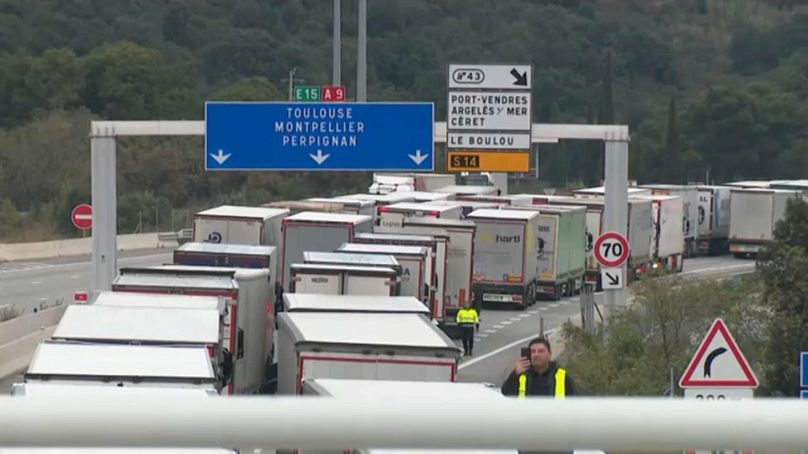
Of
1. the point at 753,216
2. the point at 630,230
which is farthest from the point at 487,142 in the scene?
the point at 753,216

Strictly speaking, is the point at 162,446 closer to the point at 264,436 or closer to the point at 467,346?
the point at 264,436

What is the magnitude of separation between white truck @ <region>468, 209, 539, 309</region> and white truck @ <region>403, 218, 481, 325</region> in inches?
135

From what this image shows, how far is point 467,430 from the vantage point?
9.09ft

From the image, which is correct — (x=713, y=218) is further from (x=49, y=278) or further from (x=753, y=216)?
(x=49, y=278)

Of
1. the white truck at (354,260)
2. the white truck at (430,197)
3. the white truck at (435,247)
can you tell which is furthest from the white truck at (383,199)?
the white truck at (354,260)

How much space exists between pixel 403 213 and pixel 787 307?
18124 millimetres

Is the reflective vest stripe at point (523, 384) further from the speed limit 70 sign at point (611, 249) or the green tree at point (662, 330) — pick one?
the speed limit 70 sign at point (611, 249)

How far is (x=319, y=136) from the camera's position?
34.1m

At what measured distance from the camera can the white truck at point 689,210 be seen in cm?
6800

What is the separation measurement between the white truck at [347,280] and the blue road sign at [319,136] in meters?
3.48

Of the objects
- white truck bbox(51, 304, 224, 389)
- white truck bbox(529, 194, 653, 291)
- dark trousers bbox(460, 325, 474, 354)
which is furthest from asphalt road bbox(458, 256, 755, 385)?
white truck bbox(51, 304, 224, 389)

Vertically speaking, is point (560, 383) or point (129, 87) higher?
point (129, 87)

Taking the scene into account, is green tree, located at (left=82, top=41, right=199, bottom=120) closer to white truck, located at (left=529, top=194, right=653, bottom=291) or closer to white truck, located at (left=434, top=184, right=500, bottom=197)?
white truck, located at (left=434, top=184, right=500, bottom=197)

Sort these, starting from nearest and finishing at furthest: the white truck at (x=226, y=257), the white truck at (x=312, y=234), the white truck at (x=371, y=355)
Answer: the white truck at (x=371, y=355) → the white truck at (x=226, y=257) → the white truck at (x=312, y=234)
